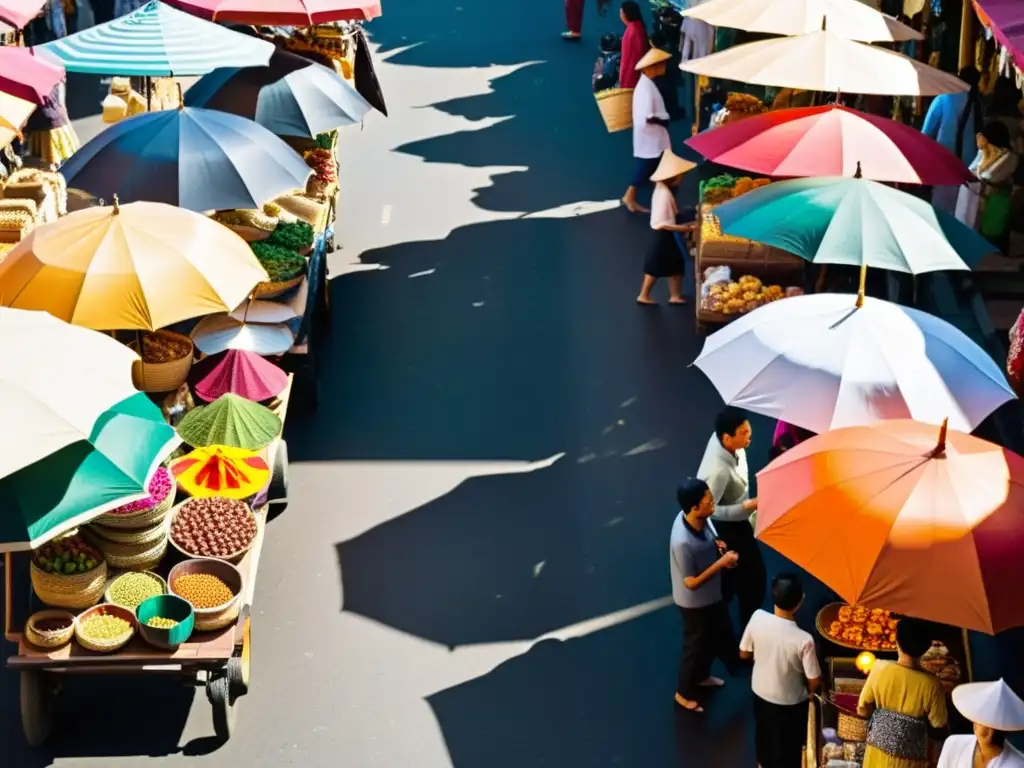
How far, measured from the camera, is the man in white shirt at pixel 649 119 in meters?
14.0

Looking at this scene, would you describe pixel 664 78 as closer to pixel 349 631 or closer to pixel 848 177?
pixel 848 177

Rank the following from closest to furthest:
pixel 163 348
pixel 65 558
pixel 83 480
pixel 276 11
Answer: pixel 83 480, pixel 65 558, pixel 163 348, pixel 276 11

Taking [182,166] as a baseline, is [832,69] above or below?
above

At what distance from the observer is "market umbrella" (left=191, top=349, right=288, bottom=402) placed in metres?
9.54

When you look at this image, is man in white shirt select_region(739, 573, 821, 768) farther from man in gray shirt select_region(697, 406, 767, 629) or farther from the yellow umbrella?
the yellow umbrella

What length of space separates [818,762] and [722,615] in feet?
4.13

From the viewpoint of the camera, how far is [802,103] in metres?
13.8

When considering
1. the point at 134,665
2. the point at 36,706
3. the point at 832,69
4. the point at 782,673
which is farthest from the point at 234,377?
the point at 832,69

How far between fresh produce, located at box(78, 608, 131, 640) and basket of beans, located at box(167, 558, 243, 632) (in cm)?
32

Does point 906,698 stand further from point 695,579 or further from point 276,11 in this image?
point 276,11

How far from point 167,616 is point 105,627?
0.31 metres

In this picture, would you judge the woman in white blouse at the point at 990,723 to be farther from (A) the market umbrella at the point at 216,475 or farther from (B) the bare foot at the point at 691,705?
(A) the market umbrella at the point at 216,475

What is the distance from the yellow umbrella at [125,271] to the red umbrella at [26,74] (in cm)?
275

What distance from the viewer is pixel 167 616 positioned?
779 cm
